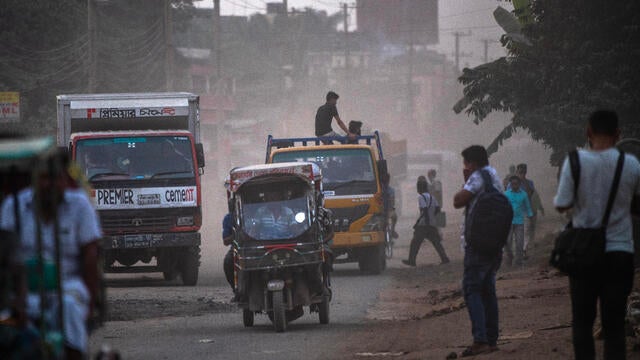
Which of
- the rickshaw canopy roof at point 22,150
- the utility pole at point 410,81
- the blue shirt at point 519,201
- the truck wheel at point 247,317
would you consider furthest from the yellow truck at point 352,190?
the utility pole at point 410,81

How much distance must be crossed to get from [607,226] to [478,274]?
3.06m

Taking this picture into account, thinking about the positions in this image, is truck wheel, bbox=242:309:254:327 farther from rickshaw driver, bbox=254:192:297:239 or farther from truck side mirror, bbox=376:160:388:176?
truck side mirror, bbox=376:160:388:176

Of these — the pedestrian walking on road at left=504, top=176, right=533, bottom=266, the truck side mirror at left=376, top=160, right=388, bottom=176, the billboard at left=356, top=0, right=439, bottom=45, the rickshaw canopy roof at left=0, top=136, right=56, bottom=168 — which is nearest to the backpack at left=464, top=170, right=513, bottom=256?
the rickshaw canopy roof at left=0, top=136, right=56, bottom=168

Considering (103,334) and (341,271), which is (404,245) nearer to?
(341,271)

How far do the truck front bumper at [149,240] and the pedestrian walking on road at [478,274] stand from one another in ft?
36.2

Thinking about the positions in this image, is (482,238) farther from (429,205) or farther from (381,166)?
(429,205)

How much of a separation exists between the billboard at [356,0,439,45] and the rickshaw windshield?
106m

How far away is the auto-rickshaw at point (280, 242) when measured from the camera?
1520 cm

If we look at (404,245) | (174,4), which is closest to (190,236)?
(404,245)

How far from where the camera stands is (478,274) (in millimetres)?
11555

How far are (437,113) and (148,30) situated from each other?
209ft

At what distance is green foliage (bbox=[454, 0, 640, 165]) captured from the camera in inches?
947

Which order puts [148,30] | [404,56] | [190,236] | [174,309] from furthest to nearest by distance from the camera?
[404,56] < [148,30] < [190,236] < [174,309]

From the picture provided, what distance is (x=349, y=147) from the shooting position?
79.7 feet
